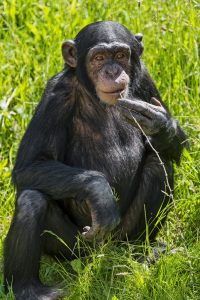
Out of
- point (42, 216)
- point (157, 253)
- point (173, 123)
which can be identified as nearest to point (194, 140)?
point (173, 123)

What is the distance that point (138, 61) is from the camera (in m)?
6.48

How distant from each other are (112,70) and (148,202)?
1.06 m

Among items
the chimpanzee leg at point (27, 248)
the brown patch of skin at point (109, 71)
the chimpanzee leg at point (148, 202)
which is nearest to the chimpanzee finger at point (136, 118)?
the brown patch of skin at point (109, 71)

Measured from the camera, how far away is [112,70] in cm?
612

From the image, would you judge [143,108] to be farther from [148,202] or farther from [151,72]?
[151,72]

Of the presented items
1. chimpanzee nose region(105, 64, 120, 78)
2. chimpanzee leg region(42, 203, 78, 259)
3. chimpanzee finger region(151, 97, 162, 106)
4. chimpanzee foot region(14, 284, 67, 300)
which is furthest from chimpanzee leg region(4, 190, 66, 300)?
chimpanzee finger region(151, 97, 162, 106)

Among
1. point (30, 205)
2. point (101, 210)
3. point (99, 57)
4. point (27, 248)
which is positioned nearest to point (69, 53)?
point (99, 57)

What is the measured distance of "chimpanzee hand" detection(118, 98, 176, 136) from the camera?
232 inches

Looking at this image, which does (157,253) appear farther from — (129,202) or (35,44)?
(35,44)

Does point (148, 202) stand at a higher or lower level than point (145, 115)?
lower

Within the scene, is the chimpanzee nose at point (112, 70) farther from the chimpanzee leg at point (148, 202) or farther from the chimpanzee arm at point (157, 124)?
the chimpanzee leg at point (148, 202)

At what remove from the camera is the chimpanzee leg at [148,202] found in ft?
21.4

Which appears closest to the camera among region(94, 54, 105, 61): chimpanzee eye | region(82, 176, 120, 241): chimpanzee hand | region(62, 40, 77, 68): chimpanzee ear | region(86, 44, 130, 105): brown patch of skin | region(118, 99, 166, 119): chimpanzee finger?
region(82, 176, 120, 241): chimpanzee hand

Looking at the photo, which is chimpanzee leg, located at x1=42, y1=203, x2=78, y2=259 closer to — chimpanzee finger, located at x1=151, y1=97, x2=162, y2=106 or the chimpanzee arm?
the chimpanzee arm
